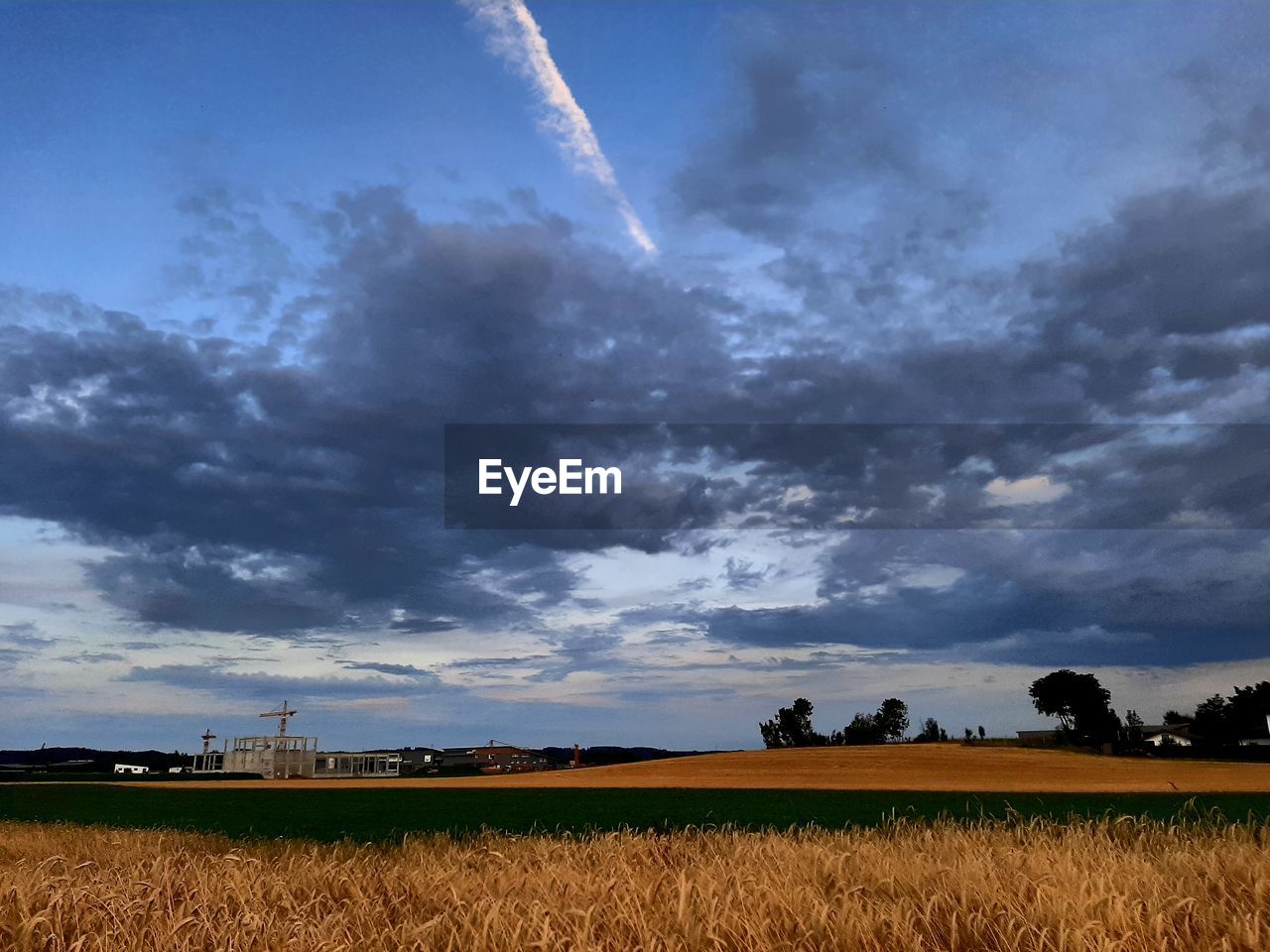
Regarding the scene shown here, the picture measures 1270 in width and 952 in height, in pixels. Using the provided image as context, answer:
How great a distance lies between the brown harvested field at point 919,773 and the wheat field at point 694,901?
103 ft

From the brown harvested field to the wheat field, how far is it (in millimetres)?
31411

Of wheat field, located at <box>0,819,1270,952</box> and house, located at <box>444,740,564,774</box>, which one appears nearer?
wheat field, located at <box>0,819,1270,952</box>

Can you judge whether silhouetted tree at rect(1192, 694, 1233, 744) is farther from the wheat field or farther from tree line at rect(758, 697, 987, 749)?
the wheat field

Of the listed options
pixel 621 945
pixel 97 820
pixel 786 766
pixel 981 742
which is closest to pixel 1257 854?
pixel 621 945

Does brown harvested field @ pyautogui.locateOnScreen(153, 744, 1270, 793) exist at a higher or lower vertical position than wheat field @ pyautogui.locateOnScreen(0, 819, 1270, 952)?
lower

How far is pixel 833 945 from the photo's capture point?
5379mm

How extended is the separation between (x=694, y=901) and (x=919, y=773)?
4473 centimetres

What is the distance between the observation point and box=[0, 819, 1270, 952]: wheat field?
5555 millimetres

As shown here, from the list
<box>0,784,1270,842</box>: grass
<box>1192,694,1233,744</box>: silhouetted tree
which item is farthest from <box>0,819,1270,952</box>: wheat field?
<box>1192,694,1233,744</box>: silhouetted tree

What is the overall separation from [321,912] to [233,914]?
81cm

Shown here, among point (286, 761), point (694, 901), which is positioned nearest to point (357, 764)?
point (286, 761)

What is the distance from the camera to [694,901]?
6281 mm

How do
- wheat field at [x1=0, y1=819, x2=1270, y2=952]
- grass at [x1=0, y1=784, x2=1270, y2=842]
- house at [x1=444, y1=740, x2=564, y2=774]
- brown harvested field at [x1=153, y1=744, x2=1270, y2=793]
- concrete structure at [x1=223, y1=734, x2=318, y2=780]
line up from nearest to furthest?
wheat field at [x1=0, y1=819, x2=1270, y2=952]
grass at [x1=0, y1=784, x2=1270, y2=842]
brown harvested field at [x1=153, y1=744, x2=1270, y2=793]
concrete structure at [x1=223, y1=734, x2=318, y2=780]
house at [x1=444, y1=740, x2=564, y2=774]

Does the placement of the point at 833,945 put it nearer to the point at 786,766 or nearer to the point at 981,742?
the point at 786,766
